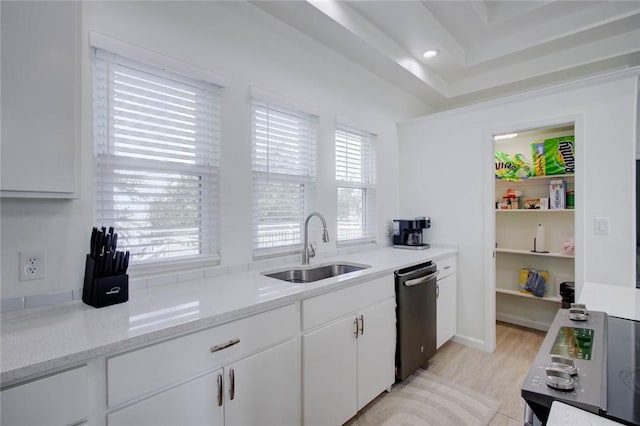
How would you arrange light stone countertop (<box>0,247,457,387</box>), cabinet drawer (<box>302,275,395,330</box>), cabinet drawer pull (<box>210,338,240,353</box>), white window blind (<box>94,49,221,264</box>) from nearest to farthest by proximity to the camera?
light stone countertop (<box>0,247,457,387</box>)
cabinet drawer pull (<box>210,338,240,353</box>)
white window blind (<box>94,49,221,264</box>)
cabinet drawer (<box>302,275,395,330</box>)

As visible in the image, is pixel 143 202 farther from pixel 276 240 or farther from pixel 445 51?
pixel 445 51

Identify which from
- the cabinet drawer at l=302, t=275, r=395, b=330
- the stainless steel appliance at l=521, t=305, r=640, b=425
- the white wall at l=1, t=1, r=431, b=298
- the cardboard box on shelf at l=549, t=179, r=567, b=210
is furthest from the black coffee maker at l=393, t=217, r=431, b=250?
the stainless steel appliance at l=521, t=305, r=640, b=425

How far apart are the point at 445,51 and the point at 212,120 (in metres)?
2.37

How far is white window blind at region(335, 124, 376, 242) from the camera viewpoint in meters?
2.76

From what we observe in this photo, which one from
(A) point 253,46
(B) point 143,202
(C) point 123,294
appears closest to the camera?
(C) point 123,294

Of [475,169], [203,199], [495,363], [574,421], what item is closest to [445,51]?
[475,169]

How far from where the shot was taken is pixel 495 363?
8.59 ft

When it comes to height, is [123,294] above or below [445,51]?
below

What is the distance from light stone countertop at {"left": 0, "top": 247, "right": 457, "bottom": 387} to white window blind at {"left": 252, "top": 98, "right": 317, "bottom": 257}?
473mm

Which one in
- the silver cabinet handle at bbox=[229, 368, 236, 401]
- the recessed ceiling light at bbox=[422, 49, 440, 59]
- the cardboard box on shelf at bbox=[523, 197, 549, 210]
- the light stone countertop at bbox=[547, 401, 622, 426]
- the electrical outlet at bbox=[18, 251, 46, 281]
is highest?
the recessed ceiling light at bbox=[422, 49, 440, 59]

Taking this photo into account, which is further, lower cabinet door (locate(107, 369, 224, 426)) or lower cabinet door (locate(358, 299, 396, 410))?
lower cabinet door (locate(358, 299, 396, 410))

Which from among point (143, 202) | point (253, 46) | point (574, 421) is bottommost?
point (574, 421)

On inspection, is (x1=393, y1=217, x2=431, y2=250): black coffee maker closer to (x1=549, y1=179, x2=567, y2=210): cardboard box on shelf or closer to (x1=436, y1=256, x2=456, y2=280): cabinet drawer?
(x1=436, y1=256, x2=456, y2=280): cabinet drawer

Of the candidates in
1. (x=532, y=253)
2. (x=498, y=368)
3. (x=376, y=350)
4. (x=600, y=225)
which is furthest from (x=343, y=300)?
(x=532, y=253)
